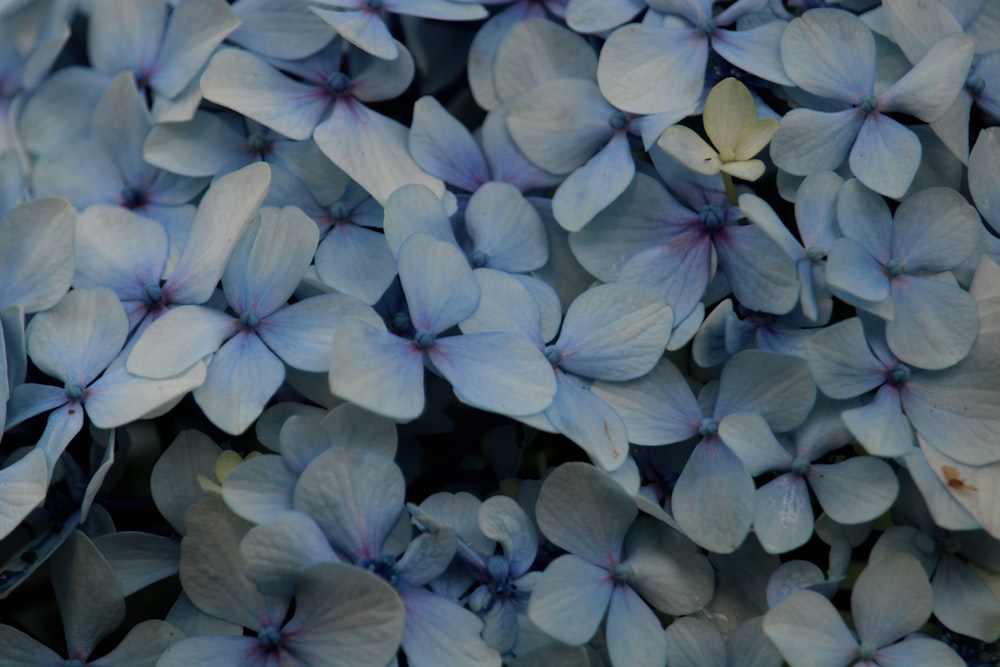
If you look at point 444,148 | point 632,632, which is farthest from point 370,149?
point 632,632

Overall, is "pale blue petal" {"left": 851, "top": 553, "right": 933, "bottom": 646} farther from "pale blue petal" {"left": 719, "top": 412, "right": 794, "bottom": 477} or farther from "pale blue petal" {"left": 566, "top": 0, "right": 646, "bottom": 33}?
"pale blue petal" {"left": 566, "top": 0, "right": 646, "bottom": 33}

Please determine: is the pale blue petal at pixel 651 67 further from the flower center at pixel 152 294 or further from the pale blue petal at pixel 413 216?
the flower center at pixel 152 294

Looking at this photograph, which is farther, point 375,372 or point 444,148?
point 444,148

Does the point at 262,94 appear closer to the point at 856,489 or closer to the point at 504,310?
the point at 504,310

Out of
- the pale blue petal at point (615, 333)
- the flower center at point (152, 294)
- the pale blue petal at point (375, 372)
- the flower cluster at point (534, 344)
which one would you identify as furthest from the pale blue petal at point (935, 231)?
the flower center at point (152, 294)

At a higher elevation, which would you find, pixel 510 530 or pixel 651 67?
pixel 651 67

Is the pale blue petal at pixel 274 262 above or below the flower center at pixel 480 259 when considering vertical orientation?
above

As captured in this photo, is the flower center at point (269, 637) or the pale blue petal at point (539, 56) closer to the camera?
the flower center at point (269, 637)

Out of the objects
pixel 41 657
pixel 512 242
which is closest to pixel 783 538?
pixel 512 242
